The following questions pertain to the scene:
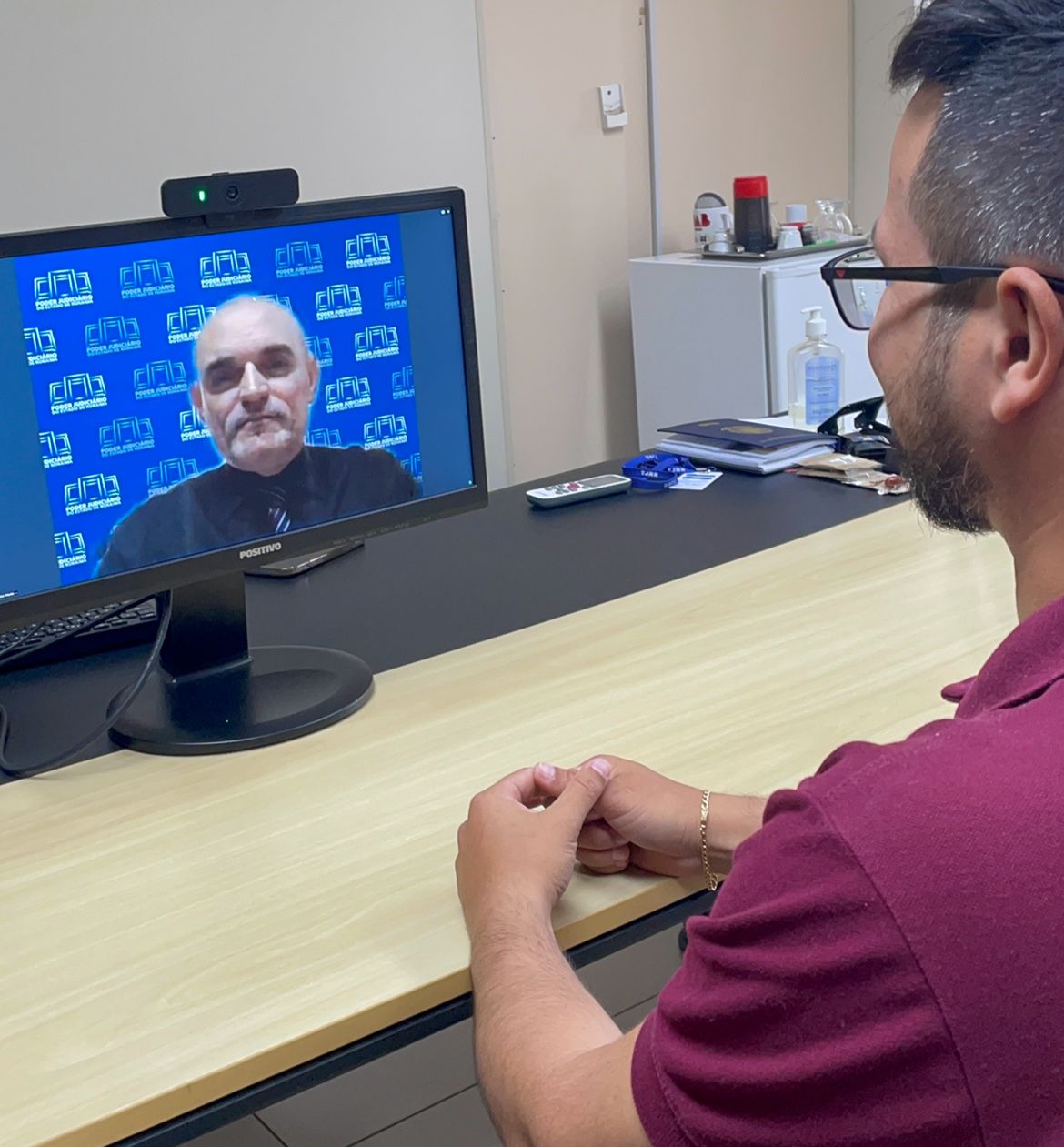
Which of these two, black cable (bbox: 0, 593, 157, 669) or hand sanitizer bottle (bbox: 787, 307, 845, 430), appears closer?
black cable (bbox: 0, 593, 157, 669)

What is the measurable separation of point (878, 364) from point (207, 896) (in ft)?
2.04

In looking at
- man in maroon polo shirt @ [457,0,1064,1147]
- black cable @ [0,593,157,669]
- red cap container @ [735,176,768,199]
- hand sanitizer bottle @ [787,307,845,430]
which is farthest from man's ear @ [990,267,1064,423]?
red cap container @ [735,176,768,199]

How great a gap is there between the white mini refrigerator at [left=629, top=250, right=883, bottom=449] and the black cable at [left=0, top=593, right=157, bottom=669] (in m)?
2.29

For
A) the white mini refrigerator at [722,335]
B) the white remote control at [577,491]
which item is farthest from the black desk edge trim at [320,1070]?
the white mini refrigerator at [722,335]

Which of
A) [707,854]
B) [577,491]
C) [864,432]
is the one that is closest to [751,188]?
[864,432]

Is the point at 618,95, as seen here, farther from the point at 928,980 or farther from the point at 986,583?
the point at 928,980

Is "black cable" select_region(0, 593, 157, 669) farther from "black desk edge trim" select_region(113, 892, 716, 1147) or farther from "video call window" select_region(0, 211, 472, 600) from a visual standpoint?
"black desk edge trim" select_region(113, 892, 716, 1147)

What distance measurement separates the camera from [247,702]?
1.42 metres

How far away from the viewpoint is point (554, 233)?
4.20m

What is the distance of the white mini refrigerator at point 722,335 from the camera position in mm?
3803

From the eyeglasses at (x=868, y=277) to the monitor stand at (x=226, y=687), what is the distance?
23.5 inches

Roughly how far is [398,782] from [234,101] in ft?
8.84

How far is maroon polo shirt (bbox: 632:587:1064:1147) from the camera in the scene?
62cm

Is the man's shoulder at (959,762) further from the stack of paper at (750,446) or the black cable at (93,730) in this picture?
the stack of paper at (750,446)
